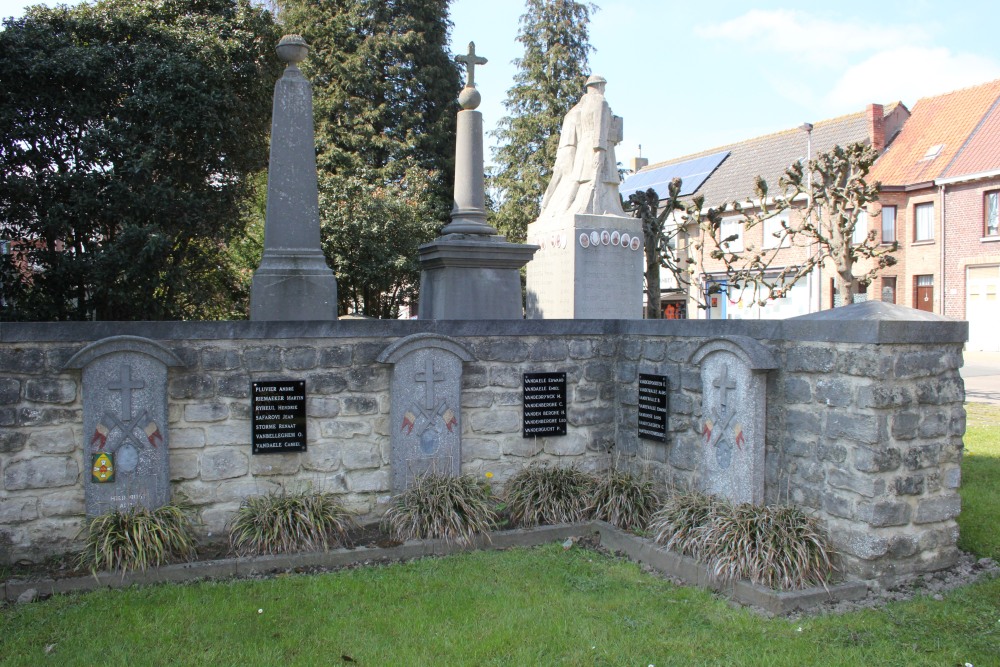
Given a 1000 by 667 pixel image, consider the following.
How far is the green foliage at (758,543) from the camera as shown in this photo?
189 inches

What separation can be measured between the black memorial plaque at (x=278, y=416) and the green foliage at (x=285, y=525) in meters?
0.39

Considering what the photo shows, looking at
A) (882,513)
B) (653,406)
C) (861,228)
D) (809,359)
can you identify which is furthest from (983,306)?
(882,513)

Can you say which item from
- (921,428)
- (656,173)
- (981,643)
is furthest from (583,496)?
(656,173)

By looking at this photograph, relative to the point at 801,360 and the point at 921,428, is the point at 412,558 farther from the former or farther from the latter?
the point at 921,428

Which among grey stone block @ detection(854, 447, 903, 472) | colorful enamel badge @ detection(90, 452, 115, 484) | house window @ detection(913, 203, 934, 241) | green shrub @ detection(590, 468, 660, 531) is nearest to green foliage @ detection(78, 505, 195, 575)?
colorful enamel badge @ detection(90, 452, 115, 484)

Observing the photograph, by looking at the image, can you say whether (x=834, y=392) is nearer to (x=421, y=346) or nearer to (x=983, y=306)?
(x=421, y=346)

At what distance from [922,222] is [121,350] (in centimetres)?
3053

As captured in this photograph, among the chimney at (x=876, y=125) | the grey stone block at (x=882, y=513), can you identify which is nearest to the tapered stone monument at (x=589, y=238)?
the grey stone block at (x=882, y=513)

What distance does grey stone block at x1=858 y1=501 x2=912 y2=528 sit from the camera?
484 cm

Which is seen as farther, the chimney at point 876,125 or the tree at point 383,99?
the chimney at point 876,125

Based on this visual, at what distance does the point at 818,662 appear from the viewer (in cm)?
389

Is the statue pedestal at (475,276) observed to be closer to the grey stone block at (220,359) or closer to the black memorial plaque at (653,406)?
the black memorial plaque at (653,406)

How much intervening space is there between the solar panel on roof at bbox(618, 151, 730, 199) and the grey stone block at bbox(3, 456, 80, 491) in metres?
28.2

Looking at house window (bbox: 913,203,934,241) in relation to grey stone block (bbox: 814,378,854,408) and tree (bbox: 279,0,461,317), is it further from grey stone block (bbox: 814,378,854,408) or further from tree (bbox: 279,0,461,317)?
grey stone block (bbox: 814,378,854,408)
